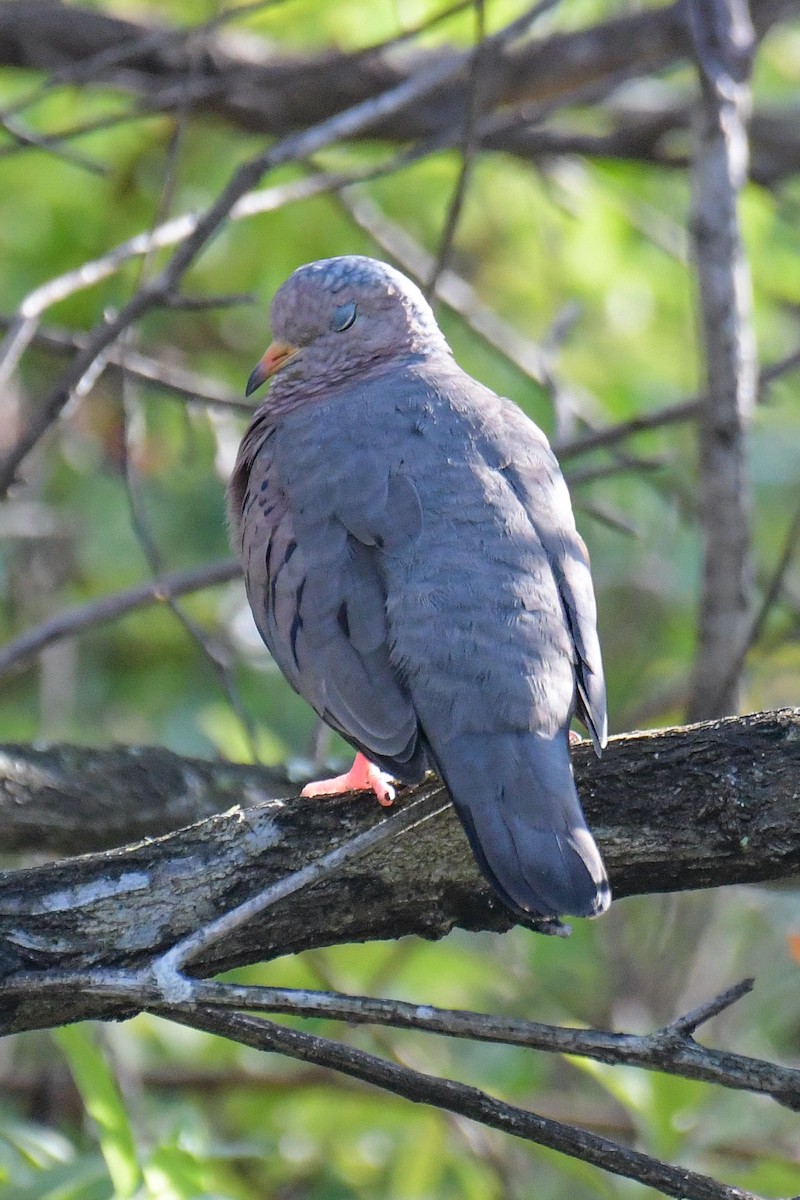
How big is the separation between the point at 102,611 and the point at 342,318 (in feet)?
3.81

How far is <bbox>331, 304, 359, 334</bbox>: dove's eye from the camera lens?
4.41 m

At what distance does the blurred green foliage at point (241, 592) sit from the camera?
217 inches

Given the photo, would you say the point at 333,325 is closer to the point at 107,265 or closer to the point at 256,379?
the point at 256,379

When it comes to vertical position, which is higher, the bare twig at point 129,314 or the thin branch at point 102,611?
the bare twig at point 129,314

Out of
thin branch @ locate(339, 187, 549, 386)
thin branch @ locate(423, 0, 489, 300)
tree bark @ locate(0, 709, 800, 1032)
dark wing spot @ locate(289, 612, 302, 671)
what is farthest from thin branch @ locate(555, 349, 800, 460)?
tree bark @ locate(0, 709, 800, 1032)

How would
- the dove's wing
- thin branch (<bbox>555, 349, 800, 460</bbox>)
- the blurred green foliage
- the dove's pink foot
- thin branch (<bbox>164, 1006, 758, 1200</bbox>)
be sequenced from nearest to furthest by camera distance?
thin branch (<bbox>164, 1006, 758, 1200</bbox>)
the dove's wing
the dove's pink foot
thin branch (<bbox>555, 349, 800, 460</bbox>)
the blurred green foliage

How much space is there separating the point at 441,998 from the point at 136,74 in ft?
12.7

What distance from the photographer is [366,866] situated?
9.53ft

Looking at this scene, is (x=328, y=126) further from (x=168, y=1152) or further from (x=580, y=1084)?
(x=580, y=1084)

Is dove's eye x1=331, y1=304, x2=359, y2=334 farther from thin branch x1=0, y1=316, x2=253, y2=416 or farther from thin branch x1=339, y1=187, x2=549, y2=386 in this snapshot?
thin branch x1=339, y1=187, x2=549, y2=386

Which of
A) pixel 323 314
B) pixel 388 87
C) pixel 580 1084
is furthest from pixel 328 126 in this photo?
pixel 580 1084

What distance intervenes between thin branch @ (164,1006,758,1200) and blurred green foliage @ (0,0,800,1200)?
2489mm

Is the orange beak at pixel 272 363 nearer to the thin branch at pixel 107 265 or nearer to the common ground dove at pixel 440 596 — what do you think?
the common ground dove at pixel 440 596

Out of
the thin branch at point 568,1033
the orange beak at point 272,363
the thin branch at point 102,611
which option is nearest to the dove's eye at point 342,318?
the orange beak at point 272,363
